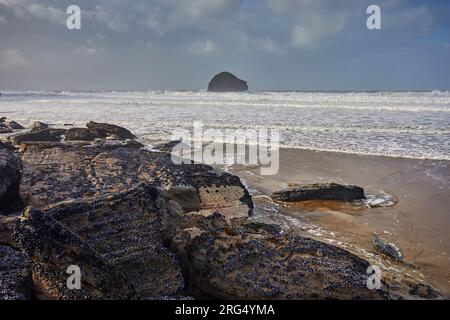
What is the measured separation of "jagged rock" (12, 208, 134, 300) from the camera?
9.61 feet

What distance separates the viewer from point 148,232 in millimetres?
3863

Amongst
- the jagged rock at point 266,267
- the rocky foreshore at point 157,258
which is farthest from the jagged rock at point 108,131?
the jagged rock at point 266,267

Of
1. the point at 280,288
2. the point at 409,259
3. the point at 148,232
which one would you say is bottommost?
the point at 409,259

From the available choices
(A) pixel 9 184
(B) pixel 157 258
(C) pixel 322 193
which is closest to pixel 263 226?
(B) pixel 157 258

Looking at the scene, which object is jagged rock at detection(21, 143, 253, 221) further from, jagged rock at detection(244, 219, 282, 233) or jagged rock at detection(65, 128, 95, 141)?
jagged rock at detection(65, 128, 95, 141)

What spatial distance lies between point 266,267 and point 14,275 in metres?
2.21

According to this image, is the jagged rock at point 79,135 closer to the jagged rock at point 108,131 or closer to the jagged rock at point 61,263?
the jagged rock at point 108,131

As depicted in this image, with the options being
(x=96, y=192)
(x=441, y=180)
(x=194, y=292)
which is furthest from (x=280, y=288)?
(x=441, y=180)

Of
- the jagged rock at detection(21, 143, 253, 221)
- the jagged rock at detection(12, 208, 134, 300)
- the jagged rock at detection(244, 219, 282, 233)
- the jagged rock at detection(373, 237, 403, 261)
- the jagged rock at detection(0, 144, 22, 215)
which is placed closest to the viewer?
the jagged rock at detection(12, 208, 134, 300)

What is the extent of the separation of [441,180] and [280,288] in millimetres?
7045

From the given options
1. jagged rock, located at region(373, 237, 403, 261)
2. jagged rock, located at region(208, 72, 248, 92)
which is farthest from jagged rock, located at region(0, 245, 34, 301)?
jagged rock, located at region(208, 72, 248, 92)

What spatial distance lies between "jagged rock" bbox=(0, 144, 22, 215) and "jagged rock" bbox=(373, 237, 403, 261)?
16.5 ft

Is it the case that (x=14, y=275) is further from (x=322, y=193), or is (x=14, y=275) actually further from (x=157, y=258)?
(x=322, y=193)
